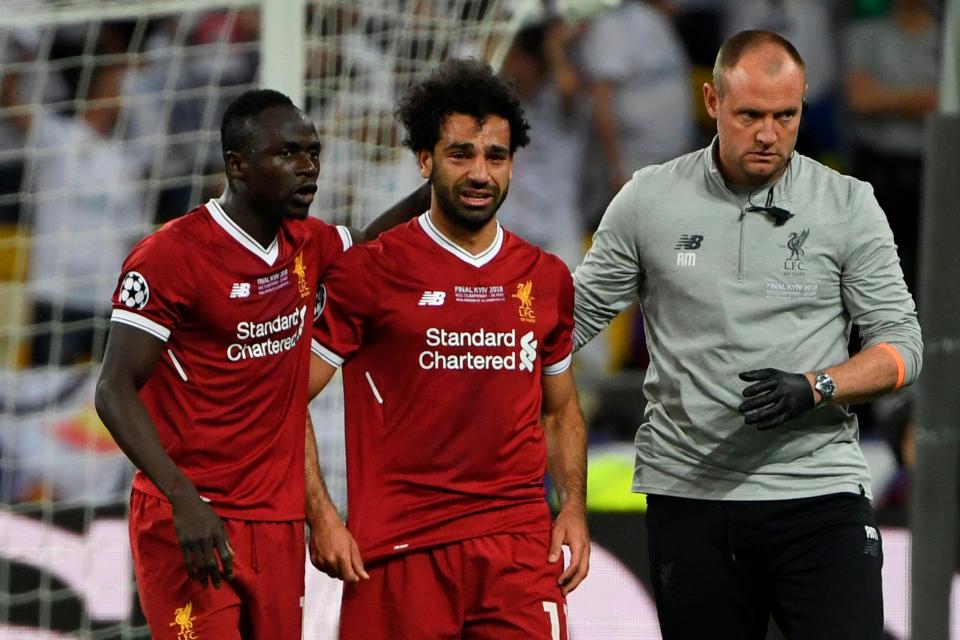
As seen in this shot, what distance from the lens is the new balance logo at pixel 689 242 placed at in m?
3.72

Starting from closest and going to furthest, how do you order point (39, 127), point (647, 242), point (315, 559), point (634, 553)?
point (315, 559)
point (647, 242)
point (634, 553)
point (39, 127)

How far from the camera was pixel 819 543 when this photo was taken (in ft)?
11.8

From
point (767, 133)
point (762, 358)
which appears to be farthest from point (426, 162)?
point (762, 358)

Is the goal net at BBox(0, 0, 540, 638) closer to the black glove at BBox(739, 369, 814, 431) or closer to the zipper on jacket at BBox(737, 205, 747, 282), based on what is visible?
the zipper on jacket at BBox(737, 205, 747, 282)

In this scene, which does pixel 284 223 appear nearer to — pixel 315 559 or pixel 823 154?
pixel 315 559

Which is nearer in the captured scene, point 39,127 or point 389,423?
point 389,423

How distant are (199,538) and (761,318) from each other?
Result: 1.40m

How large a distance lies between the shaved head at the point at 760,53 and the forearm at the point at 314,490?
4.28 ft

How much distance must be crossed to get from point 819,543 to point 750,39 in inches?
47.4

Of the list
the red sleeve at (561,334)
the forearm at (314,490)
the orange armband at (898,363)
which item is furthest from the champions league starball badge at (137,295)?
the orange armband at (898,363)

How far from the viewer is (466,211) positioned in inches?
Result: 140

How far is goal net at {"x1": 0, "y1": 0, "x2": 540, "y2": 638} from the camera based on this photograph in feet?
17.8

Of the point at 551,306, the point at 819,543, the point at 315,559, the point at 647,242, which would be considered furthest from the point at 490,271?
the point at 819,543

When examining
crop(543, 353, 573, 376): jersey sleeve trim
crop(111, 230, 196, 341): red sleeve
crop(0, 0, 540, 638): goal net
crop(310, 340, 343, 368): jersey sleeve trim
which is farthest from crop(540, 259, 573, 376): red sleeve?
crop(0, 0, 540, 638): goal net
